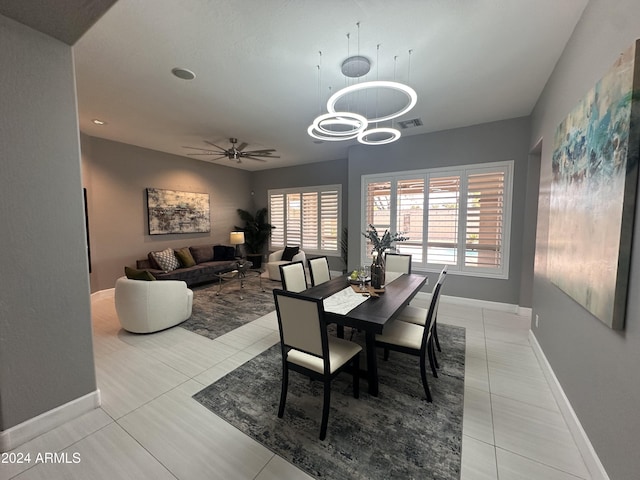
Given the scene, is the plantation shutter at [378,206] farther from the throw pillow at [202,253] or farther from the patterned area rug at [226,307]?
the throw pillow at [202,253]

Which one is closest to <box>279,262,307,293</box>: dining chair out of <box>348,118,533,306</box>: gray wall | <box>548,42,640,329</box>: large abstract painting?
<box>548,42,640,329</box>: large abstract painting

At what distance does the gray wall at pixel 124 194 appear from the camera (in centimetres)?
460

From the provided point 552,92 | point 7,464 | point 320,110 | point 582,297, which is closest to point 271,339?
point 7,464

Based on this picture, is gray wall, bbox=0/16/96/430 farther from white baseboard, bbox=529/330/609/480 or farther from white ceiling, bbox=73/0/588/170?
white baseboard, bbox=529/330/609/480

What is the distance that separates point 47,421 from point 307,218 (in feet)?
19.1

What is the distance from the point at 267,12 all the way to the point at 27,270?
8.15ft

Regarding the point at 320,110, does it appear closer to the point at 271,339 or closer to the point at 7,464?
the point at 271,339

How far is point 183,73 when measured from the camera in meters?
2.61

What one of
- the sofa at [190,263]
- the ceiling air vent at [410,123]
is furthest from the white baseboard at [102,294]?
the ceiling air vent at [410,123]

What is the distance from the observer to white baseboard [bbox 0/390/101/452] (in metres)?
1.59

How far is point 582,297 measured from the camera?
1.63 m

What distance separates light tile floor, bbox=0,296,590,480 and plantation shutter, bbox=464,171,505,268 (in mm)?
1576

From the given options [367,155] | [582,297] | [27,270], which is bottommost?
[582,297]

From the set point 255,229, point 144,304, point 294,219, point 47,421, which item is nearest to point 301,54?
point 144,304
